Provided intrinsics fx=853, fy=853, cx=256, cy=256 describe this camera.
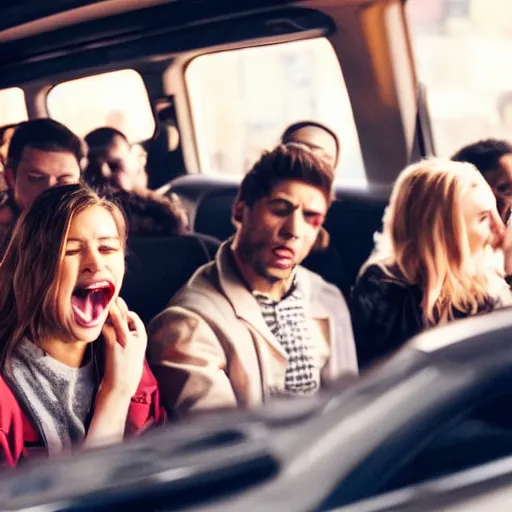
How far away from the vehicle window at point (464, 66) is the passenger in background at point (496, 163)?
0.02m

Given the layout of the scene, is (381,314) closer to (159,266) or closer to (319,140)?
(319,140)

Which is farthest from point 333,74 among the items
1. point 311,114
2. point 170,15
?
point 170,15

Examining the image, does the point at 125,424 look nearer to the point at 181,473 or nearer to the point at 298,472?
the point at 181,473

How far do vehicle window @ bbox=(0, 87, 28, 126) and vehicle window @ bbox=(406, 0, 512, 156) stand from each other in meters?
0.77

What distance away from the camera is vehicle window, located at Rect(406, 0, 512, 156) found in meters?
1.70

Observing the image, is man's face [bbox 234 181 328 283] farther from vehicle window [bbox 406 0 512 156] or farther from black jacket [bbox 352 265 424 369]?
vehicle window [bbox 406 0 512 156]

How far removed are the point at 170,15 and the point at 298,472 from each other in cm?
83

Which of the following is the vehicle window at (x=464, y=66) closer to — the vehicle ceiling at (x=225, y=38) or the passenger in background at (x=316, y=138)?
the vehicle ceiling at (x=225, y=38)

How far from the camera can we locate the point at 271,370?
1.56 m

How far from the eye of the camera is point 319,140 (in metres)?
1.61

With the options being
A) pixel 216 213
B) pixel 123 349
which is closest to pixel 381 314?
pixel 216 213

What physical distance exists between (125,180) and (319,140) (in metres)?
0.38

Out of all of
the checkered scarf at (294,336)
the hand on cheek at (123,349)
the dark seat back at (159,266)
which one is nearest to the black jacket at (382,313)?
the checkered scarf at (294,336)

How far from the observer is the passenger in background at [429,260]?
1692mm
